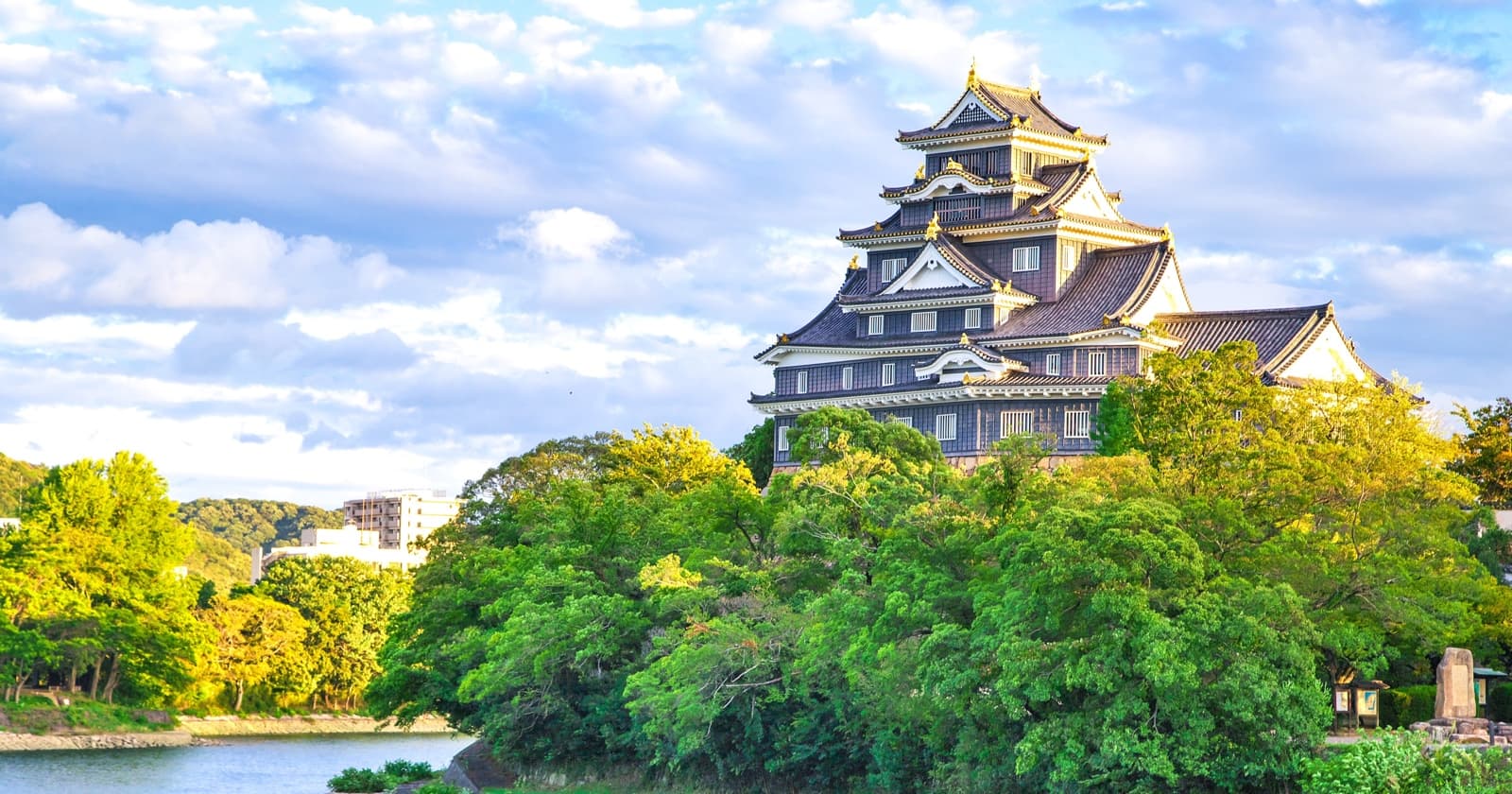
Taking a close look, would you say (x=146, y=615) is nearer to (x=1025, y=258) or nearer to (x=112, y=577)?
(x=112, y=577)

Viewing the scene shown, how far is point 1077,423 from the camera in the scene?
2372 inches

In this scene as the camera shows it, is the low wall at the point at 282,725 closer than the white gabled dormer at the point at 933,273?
No

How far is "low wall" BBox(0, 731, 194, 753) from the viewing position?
72062 mm

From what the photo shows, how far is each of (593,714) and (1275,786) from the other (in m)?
20.2

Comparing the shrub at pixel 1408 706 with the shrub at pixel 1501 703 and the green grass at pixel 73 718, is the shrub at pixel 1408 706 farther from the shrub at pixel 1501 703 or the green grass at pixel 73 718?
the green grass at pixel 73 718

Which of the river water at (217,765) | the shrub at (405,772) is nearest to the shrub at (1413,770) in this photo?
the shrub at (405,772)

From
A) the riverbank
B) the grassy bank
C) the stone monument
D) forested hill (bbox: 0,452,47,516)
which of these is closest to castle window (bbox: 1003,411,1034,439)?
the riverbank

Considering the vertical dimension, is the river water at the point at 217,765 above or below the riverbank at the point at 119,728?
below

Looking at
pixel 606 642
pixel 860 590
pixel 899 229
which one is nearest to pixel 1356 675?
pixel 860 590

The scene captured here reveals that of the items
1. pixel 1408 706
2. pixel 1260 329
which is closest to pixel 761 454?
pixel 1260 329

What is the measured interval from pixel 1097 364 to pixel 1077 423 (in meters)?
2.02

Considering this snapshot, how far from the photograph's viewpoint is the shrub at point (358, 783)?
178 ft

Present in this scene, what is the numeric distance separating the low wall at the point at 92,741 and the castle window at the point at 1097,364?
40.6 metres

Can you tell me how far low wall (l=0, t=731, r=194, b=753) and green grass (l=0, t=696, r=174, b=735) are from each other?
312 mm
